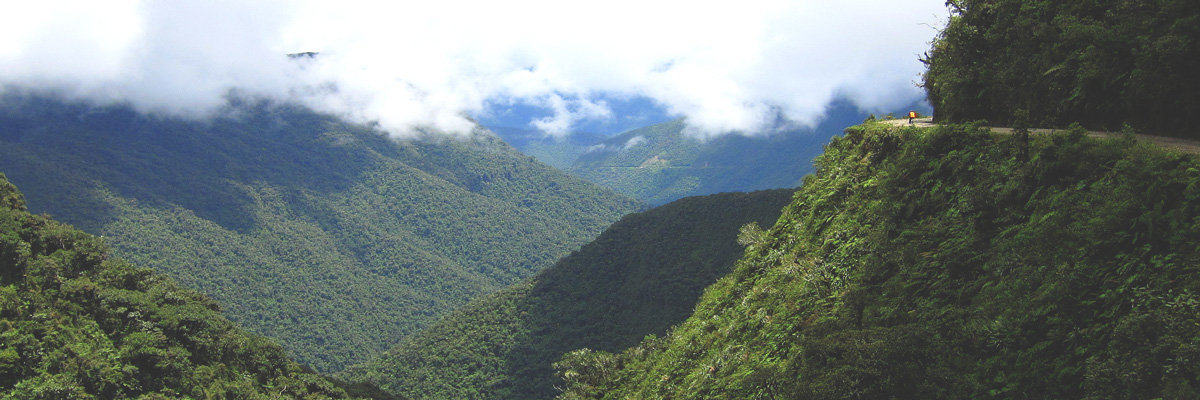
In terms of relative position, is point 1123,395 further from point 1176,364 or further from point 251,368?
point 251,368

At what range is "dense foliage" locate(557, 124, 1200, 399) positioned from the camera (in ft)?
33.3

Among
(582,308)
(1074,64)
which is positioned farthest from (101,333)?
(582,308)

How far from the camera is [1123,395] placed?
373 inches

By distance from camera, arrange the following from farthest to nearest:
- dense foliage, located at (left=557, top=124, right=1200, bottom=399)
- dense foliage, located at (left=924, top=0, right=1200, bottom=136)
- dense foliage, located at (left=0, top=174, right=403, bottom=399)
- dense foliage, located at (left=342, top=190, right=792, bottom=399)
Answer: dense foliage, located at (left=342, top=190, right=792, bottom=399)
dense foliage, located at (left=0, top=174, right=403, bottom=399)
dense foliage, located at (left=924, top=0, right=1200, bottom=136)
dense foliage, located at (left=557, top=124, right=1200, bottom=399)

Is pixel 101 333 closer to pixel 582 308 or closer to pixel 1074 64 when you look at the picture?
pixel 1074 64

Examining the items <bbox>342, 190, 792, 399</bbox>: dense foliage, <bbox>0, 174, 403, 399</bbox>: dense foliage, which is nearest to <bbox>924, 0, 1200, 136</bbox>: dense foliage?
<bbox>0, 174, 403, 399</bbox>: dense foliage

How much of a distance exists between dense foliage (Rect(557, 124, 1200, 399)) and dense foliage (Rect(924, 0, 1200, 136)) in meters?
2.86

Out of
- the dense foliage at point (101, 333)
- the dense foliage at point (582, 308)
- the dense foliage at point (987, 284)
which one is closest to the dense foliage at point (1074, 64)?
the dense foliage at point (987, 284)

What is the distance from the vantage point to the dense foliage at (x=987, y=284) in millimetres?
10141

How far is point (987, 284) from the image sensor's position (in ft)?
42.8

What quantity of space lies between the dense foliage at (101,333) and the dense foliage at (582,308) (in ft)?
162

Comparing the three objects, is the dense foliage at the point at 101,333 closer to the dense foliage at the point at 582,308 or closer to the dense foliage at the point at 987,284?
the dense foliage at the point at 987,284

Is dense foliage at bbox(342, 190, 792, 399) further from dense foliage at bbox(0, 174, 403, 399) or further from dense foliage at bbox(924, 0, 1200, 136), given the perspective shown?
dense foliage at bbox(924, 0, 1200, 136)

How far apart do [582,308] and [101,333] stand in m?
71.2
